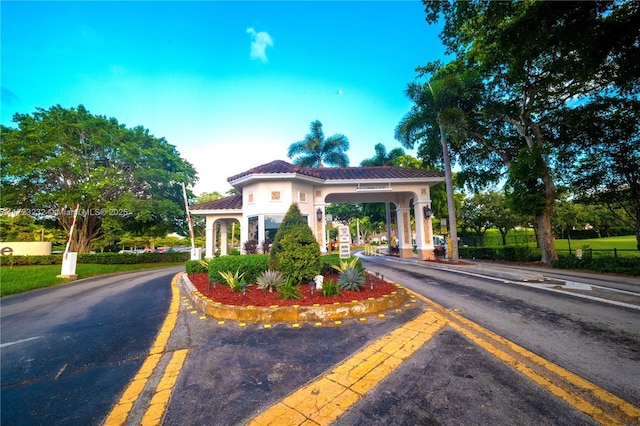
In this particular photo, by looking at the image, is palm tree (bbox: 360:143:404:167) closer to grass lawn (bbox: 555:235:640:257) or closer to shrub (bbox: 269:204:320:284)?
grass lawn (bbox: 555:235:640:257)

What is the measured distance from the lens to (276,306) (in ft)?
15.1

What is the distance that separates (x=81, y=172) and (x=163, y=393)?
2201 cm

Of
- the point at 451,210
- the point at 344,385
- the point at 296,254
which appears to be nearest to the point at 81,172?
the point at 296,254

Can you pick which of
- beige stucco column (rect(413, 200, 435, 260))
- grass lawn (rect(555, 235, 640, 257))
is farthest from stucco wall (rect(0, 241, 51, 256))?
grass lawn (rect(555, 235, 640, 257))

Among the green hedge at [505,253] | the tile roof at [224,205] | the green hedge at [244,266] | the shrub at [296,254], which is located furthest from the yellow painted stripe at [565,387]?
the tile roof at [224,205]

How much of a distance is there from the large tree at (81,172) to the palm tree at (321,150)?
1252 cm

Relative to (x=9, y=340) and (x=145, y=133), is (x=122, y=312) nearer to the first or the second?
(x=9, y=340)

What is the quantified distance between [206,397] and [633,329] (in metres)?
6.14

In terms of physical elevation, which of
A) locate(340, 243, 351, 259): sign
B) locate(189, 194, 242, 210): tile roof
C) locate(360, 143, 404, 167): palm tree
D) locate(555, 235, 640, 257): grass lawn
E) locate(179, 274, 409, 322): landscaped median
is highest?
locate(360, 143, 404, 167): palm tree

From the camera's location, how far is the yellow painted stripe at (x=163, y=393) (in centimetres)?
212

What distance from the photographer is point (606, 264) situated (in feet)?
34.3

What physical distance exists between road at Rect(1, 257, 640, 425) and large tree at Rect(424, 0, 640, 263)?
20.6 feet

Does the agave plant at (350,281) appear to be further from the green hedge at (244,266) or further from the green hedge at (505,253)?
the green hedge at (505,253)

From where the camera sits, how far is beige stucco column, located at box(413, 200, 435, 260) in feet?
51.9
